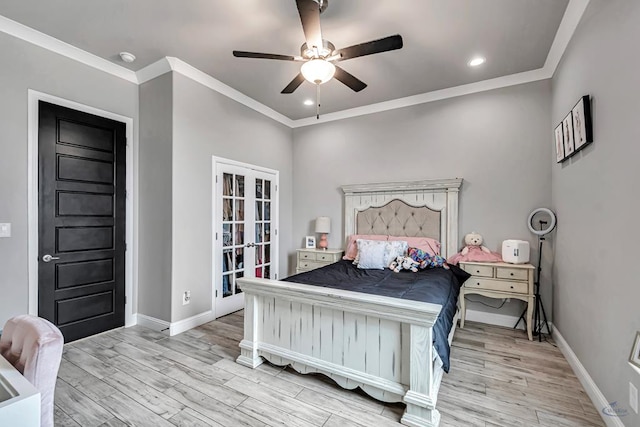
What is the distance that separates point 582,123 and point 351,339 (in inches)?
91.9

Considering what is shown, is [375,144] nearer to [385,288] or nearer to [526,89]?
[526,89]

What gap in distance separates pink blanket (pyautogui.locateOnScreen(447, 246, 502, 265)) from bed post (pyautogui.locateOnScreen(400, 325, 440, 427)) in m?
1.96

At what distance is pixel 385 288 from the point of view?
2.53 metres

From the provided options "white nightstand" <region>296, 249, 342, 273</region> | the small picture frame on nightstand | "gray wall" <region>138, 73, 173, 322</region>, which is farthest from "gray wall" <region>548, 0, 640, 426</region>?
"gray wall" <region>138, 73, 173, 322</region>

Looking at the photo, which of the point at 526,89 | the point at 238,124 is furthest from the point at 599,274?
the point at 238,124

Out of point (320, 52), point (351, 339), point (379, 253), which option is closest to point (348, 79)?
point (320, 52)

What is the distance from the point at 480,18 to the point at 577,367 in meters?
2.94

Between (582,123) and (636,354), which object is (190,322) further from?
(582,123)

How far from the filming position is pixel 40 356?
3.52ft

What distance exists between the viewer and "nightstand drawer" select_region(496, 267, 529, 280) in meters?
3.06

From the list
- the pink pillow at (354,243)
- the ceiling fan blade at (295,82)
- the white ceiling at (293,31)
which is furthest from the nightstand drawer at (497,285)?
the ceiling fan blade at (295,82)

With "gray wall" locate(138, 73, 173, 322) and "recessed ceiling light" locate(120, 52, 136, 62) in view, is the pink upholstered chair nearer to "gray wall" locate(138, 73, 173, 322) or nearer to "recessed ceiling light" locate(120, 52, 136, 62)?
"gray wall" locate(138, 73, 173, 322)

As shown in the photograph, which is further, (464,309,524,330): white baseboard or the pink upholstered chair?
(464,309,524,330): white baseboard

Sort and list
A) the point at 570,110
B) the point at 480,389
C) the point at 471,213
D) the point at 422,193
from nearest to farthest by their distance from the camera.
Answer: the point at 480,389 < the point at 570,110 < the point at 471,213 < the point at 422,193
